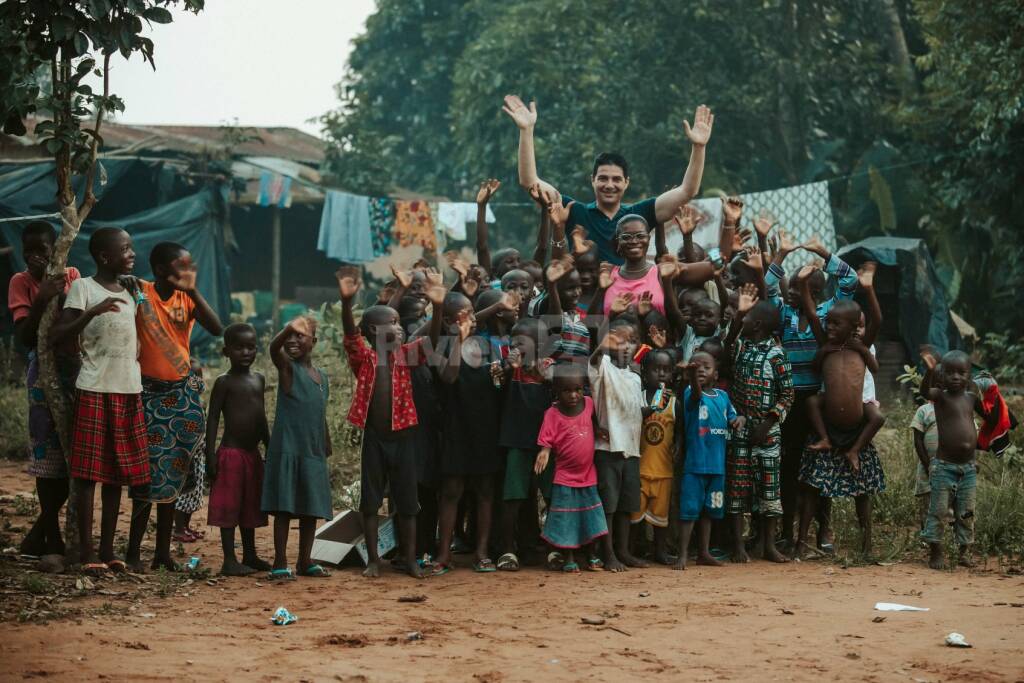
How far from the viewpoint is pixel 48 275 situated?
5.31m

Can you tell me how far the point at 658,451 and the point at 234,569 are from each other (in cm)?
225

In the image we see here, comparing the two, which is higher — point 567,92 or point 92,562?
point 567,92

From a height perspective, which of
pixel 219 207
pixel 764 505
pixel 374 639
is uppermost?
pixel 219 207

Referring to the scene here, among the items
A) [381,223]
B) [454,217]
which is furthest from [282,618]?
[381,223]

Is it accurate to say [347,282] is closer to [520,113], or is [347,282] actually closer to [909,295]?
[520,113]

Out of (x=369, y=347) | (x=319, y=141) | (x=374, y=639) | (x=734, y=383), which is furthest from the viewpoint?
(x=319, y=141)

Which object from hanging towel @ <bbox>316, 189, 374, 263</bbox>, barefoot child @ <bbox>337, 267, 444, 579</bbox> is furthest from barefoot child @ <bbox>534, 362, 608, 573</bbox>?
hanging towel @ <bbox>316, 189, 374, 263</bbox>

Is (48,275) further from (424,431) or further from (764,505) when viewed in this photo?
(764,505)

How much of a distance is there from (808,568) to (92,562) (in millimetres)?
Answer: 3512

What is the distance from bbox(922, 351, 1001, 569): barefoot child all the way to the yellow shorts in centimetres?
133

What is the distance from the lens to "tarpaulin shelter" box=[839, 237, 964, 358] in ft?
37.5

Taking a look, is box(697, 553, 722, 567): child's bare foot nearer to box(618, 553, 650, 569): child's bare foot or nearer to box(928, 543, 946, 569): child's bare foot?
box(618, 553, 650, 569): child's bare foot

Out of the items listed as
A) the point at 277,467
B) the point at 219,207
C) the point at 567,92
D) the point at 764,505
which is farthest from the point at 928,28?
the point at 277,467

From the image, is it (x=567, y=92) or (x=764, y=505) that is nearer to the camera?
(x=764, y=505)
